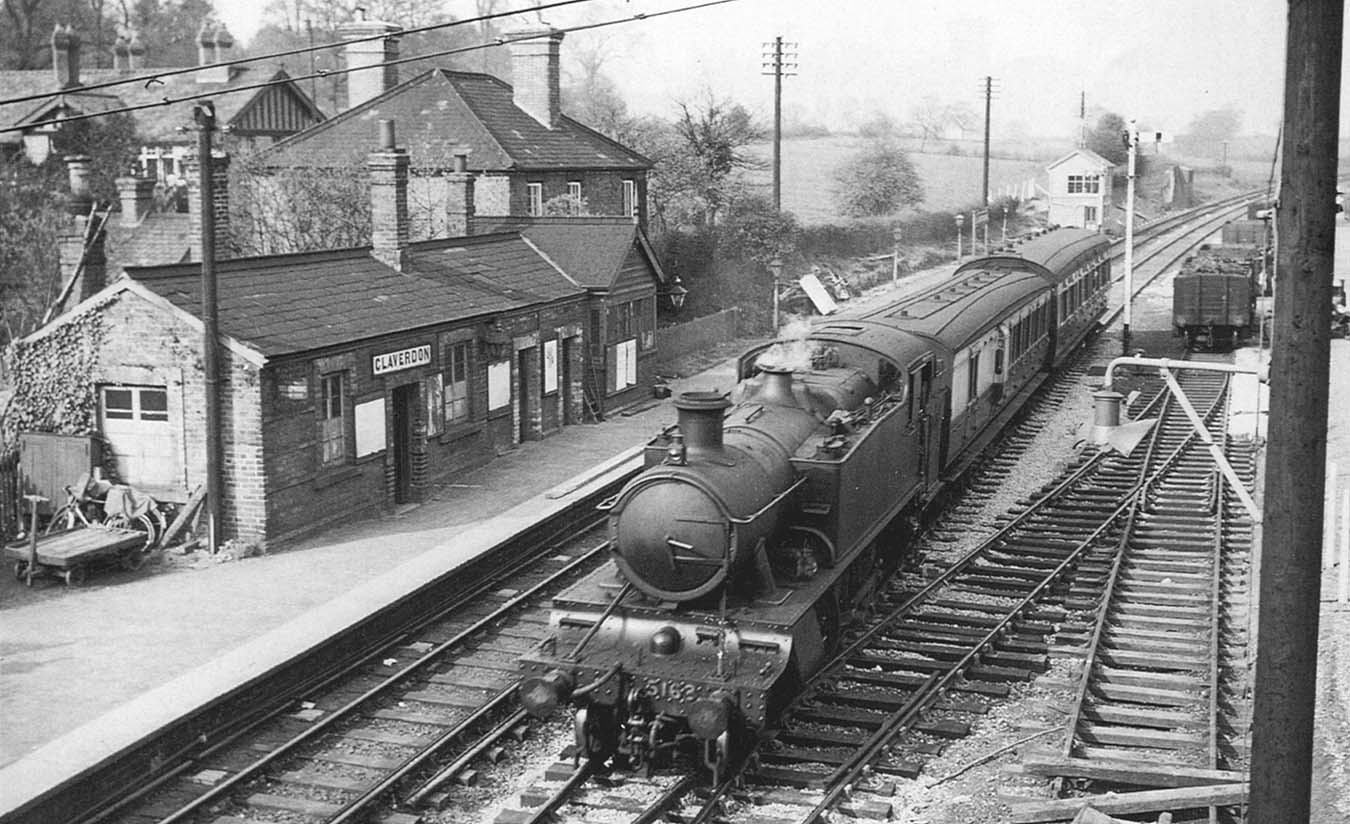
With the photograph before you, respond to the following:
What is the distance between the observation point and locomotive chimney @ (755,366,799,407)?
1238cm

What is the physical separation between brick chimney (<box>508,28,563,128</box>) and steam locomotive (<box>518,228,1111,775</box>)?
71.0ft

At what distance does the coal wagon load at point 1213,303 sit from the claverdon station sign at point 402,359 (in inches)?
759

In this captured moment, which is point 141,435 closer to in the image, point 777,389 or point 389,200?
point 389,200

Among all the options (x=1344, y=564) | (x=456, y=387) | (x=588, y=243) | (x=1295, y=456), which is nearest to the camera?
(x=1295, y=456)

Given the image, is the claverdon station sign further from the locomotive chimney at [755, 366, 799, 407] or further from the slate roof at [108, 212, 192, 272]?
the slate roof at [108, 212, 192, 272]

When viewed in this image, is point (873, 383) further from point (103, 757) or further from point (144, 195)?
point (144, 195)

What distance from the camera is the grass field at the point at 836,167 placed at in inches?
2581

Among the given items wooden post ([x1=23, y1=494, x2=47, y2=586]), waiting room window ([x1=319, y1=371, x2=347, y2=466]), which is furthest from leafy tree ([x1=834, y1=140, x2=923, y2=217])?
wooden post ([x1=23, y1=494, x2=47, y2=586])

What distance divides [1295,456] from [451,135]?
1113 inches

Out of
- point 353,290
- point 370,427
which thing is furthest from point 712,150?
point 370,427

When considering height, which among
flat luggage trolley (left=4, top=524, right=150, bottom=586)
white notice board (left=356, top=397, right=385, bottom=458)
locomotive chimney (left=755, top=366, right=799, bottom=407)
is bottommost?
flat luggage trolley (left=4, top=524, right=150, bottom=586)

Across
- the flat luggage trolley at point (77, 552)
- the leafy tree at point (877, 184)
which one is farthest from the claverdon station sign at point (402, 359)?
the leafy tree at point (877, 184)

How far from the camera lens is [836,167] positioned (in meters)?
72.2

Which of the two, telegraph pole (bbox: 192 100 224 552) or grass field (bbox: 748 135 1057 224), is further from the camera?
grass field (bbox: 748 135 1057 224)
